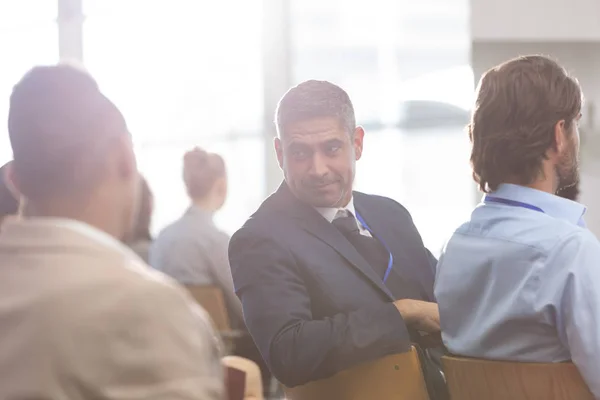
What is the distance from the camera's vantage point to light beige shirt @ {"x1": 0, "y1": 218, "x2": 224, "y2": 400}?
0.95m

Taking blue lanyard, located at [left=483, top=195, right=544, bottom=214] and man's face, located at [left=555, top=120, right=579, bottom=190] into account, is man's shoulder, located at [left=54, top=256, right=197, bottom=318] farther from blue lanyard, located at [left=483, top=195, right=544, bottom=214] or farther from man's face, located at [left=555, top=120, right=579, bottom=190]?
man's face, located at [left=555, top=120, right=579, bottom=190]

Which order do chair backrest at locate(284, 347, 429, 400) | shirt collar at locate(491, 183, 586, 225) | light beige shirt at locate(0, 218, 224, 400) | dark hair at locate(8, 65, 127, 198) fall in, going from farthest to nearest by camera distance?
1. chair backrest at locate(284, 347, 429, 400)
2. shirt collar at locate(491, 183, 586, 225)
3. dark hair at locate(8, 65, 127, 198)
4. light beige shirt at locate(0, 218, 224, 400)

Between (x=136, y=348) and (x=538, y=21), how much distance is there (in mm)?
4853

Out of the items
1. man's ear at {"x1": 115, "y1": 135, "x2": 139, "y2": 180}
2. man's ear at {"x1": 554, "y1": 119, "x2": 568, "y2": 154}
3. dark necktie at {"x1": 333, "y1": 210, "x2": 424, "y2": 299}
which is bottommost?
dark necktie at {"x1": 333, "y1": 210, "x2": 424, "y2": 299}

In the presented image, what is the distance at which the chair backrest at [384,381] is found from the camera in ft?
6.48

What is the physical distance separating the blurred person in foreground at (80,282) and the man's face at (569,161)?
3.62ft

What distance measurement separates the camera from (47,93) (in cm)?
111

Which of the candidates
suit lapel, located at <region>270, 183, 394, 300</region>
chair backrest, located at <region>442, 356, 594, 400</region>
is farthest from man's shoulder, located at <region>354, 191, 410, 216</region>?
chair backrest, located at <region>442, 356, 594, 400</region>

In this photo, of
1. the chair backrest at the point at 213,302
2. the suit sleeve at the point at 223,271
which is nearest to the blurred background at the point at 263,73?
the suit sleeve at the point at 223,271

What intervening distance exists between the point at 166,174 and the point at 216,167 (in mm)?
2382

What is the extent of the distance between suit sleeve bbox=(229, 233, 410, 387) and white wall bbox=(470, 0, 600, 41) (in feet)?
11.7

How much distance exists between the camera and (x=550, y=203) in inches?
71.9

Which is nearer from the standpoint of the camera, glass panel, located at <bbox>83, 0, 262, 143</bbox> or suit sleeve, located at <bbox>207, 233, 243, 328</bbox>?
suit sleeve, located at <bbox>207, 233, 243, 328</bbox>

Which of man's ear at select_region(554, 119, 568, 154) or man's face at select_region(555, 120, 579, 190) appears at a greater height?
man's ear at select_region(554, 119, 568, 154)
